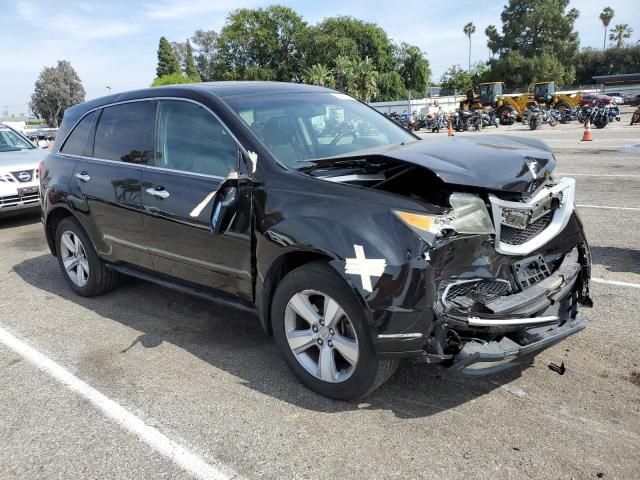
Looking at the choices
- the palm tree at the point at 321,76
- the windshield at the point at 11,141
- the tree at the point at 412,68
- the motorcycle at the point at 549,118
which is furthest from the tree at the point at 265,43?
the windshield at the point at 11,141

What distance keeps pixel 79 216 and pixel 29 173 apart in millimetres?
4312

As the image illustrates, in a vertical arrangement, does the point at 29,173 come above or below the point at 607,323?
above

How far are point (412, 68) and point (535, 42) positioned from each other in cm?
1726

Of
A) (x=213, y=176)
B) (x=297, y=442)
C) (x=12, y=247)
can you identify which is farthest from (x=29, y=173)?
(x=297, y=442)

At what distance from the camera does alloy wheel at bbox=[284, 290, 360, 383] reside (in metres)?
3.00

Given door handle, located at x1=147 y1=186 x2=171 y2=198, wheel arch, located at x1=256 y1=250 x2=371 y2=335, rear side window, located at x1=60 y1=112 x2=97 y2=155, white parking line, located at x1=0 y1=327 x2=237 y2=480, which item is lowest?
white parking line, located at x1=0 y1=327 x2=237 y2=480

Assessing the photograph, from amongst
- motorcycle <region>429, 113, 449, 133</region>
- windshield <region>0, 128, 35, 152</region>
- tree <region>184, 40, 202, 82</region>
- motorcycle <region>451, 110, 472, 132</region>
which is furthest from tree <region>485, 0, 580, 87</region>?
windshield <region>0, 128, 35, 152</region>

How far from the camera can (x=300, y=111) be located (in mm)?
3961

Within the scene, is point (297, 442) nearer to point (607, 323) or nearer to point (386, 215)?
point (386, 215)

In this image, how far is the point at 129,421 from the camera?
312 cm

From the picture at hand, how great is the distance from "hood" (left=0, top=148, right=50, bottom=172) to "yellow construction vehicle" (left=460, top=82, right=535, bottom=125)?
27299mm

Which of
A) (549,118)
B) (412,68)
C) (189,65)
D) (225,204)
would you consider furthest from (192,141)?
(189,65)

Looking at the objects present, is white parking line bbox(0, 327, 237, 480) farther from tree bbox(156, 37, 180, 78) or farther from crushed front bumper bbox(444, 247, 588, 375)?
tree bbox(156, 37, 180, 78)

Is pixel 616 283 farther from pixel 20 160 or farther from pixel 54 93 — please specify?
pixel 54 93
